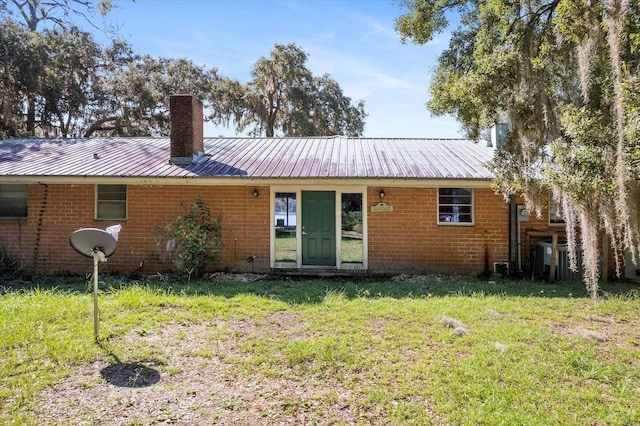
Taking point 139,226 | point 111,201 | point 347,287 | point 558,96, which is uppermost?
point 558,96

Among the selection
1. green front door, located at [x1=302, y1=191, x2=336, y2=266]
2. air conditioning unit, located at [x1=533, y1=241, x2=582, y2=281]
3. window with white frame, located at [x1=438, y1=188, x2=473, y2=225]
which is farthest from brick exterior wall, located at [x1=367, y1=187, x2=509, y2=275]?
green front door, located at [x1=302, y1=191, x2=336, y2=266]

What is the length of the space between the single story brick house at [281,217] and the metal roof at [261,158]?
0.28 feet

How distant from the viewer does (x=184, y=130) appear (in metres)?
9.74

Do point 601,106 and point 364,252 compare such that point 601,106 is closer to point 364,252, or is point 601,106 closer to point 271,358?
point 271,358

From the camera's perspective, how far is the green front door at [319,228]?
9.25m

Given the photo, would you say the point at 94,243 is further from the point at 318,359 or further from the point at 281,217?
the point at 281,217

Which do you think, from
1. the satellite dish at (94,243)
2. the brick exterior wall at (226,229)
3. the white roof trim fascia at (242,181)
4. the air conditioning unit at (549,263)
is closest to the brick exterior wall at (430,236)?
the brick exterior wall at (226,229)

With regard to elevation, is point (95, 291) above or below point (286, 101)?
below

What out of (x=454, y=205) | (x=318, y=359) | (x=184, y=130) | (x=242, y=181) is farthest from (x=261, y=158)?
(x=318, y=359)

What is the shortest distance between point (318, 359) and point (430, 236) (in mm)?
5683

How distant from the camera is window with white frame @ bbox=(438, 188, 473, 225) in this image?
9008 mm

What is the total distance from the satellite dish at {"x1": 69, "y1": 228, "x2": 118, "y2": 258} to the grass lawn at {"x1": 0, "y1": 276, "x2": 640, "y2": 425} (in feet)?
3.54

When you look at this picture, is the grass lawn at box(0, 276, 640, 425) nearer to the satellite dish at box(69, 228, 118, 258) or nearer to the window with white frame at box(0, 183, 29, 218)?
the satellite dish at box(69, 228, 118, 258)

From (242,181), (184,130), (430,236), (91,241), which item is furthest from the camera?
(184,130)
